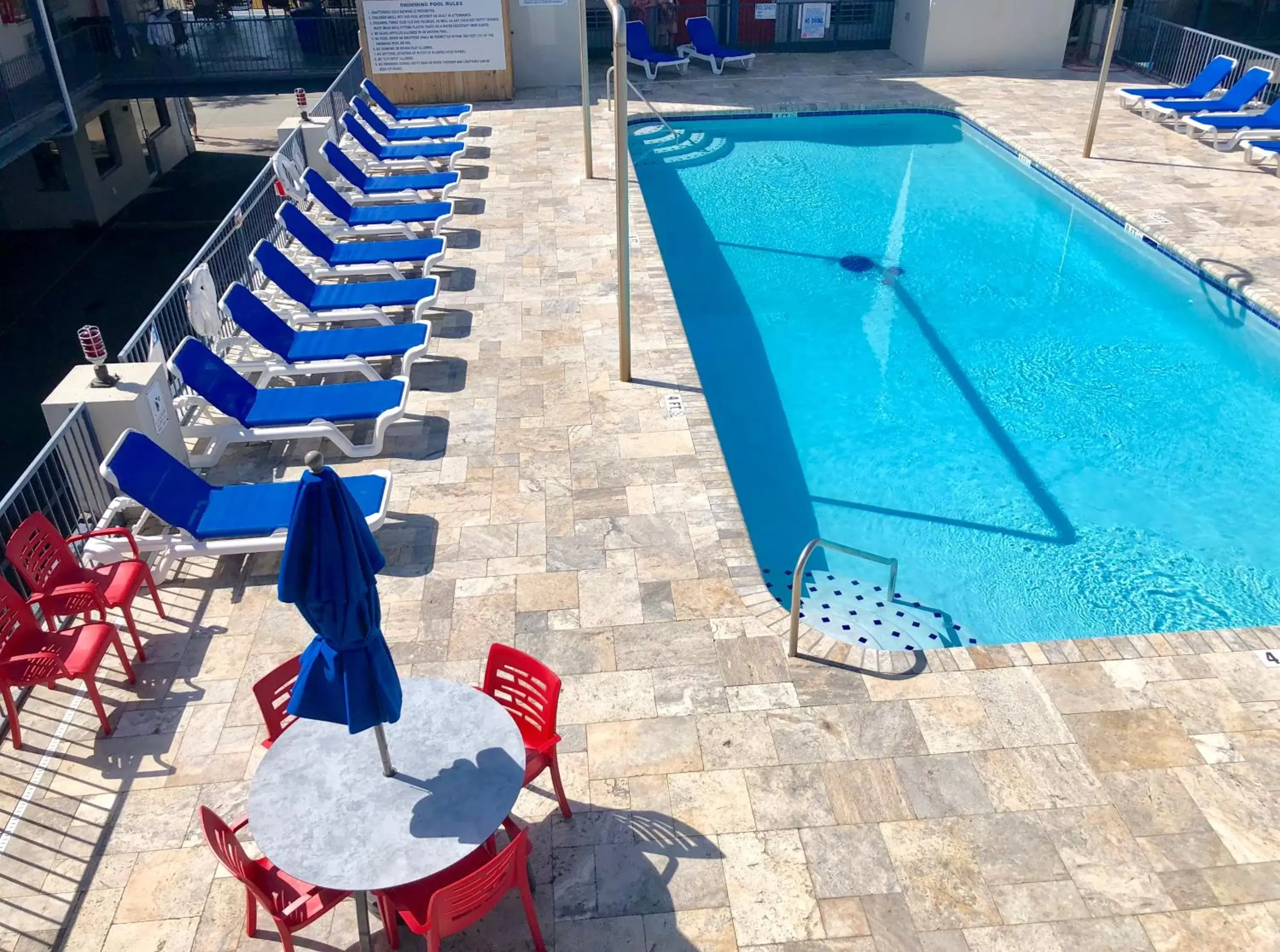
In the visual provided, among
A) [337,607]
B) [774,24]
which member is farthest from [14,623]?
[774,24]

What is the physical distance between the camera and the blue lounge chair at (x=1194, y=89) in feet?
58.1

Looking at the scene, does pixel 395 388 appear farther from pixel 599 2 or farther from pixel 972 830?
pixel 599 2

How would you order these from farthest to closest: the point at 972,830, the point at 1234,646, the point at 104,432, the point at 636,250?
the point at 636,250 → the point at 104,432 → the point at 1234,646 → the point at 972,830

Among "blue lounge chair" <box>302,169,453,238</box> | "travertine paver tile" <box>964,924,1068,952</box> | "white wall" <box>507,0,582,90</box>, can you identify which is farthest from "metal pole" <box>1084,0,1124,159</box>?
"travertine paver tile" <box>964,924,1068,952</box>

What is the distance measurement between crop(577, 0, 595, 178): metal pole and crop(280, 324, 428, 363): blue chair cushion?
4959mm

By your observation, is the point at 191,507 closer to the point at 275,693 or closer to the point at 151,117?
the point at 275,693

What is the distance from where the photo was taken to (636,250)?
12.9 m

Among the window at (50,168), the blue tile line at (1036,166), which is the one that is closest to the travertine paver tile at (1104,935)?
the blue tile line at (1036,166)

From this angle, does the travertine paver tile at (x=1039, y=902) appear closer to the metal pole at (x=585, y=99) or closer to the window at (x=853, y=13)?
the metal pole at (x=585, y=99)

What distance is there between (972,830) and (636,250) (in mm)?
9093

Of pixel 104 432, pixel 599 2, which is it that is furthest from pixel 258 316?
pixel 599 2

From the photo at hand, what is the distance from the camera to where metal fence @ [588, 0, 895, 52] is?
22.9 metres

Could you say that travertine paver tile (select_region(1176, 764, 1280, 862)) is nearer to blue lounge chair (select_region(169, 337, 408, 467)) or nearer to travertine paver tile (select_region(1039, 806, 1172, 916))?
travertine paver tile (select_region(1039, 806, 1172, 916))

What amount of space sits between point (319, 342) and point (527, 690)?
5543 millimetres
